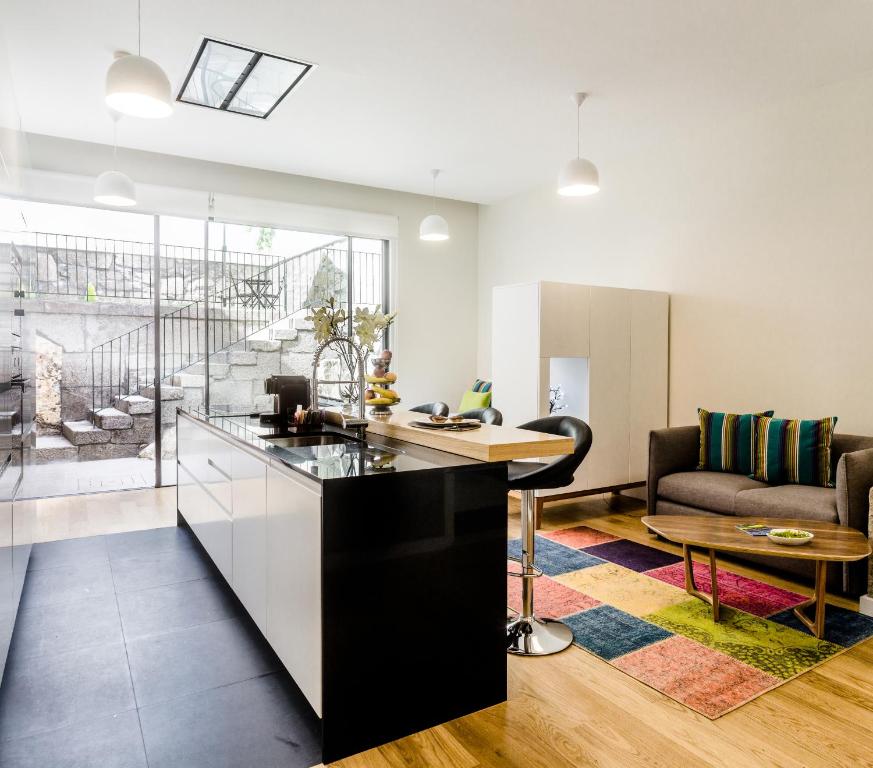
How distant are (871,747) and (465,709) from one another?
1.22 m

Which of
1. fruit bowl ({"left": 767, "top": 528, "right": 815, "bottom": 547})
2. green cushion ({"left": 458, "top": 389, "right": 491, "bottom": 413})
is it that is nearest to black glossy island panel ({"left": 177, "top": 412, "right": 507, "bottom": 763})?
fruit bowl ({"left": 767, "top": 528, "right": 815, "bottom": 547})

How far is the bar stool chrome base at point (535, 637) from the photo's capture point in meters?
2.43

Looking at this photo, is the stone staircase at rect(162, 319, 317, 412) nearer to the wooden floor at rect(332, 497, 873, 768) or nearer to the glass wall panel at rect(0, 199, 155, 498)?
the glass wall panel at rect(0, 199, 155, 498)

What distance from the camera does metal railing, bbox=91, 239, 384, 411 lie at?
534cm

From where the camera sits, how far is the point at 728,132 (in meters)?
4.44

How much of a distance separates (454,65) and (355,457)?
2.65 metres

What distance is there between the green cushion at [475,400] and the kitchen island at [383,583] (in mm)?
3671

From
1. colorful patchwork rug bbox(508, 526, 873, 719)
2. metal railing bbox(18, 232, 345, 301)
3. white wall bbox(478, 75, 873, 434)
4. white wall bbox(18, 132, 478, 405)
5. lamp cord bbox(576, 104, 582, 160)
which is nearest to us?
colorful patchwork rug bbox(508, 526, 873, 719)

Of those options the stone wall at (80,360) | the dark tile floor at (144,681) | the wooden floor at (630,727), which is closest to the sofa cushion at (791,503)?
the wooden floor at (630,727)

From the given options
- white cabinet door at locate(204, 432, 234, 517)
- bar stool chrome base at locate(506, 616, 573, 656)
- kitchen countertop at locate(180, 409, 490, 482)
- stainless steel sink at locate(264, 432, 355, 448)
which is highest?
kitchen countertop at locate(180, 409, 490, 482)

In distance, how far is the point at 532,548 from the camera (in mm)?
2453

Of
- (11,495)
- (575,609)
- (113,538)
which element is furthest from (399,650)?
(113,538)

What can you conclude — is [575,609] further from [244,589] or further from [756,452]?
[756,452]

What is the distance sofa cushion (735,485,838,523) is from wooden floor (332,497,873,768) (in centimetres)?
96
